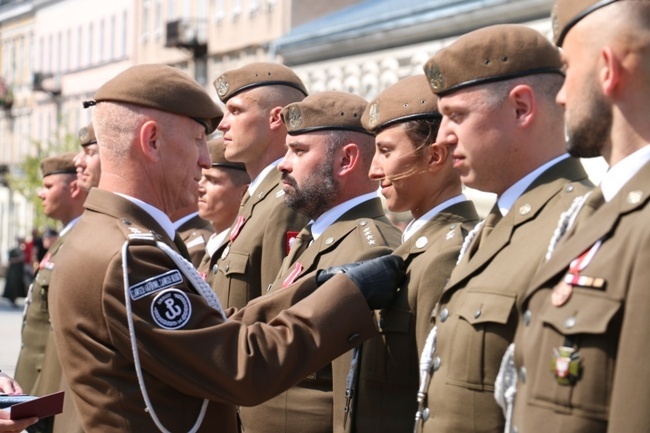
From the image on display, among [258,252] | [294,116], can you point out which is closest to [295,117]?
[294,116]

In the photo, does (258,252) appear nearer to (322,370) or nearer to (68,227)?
(322,370)

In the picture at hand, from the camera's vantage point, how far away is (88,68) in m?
57.8

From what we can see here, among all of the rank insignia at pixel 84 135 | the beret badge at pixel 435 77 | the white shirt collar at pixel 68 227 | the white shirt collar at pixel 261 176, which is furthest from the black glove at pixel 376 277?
the white shirt collar at pixel 68 227

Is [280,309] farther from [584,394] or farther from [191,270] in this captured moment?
[584,394]

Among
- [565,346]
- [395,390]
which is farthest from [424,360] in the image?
[565,346]

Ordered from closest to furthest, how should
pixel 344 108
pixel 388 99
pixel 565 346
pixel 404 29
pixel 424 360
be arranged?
pixel 565 346 < pixel 424 360 < pixel 388 99 < pixel 344 108 < pixel 404 29

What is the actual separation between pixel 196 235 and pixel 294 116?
2365mm

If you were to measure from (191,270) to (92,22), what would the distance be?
54.7m

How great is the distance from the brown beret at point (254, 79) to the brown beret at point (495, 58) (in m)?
2.69

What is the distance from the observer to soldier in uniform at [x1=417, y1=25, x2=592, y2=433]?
4.03 m

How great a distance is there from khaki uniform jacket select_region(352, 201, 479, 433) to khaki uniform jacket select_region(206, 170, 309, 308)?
4.84ft

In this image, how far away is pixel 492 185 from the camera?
4324 mm

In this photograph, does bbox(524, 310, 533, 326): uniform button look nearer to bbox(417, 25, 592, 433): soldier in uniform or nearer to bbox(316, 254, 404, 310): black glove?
bbox(417, 25, 592, 433): soldier in uniform

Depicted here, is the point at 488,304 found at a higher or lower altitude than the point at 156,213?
lower
